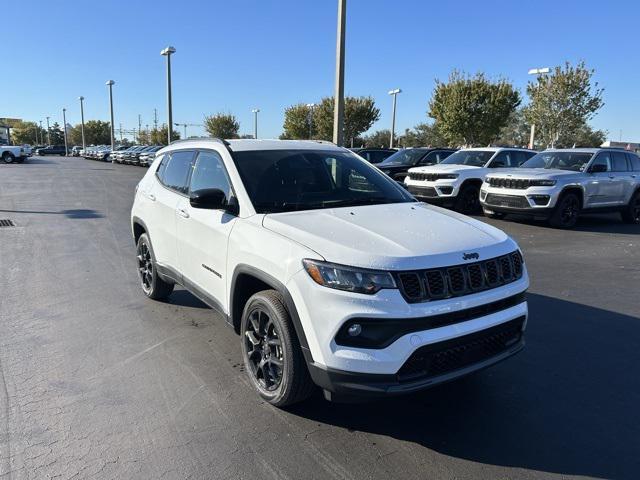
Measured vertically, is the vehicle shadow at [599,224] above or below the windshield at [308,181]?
below

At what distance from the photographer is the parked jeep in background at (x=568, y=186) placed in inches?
440

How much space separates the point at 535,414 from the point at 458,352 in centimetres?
90

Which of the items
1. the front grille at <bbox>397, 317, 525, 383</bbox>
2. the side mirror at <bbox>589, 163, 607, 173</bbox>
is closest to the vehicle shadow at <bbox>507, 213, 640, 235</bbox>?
the side mirror at <bbox>589, 163, 607, 173</bbox>

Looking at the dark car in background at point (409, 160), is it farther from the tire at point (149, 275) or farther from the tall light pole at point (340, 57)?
the tire at point (149, 275)

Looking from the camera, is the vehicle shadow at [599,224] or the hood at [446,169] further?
the hood at [446,169]

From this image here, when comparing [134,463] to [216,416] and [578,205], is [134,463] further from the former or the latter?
[578,205]

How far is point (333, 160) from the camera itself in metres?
4.50

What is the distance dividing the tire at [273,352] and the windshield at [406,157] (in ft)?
45.7

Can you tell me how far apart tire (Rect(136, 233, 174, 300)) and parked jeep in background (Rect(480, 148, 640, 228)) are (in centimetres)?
864

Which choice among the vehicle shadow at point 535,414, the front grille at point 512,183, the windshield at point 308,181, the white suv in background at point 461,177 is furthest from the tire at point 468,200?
the windshield at point 308,181

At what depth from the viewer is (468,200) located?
1366cm

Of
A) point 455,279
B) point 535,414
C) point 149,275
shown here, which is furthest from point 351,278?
point 149,275

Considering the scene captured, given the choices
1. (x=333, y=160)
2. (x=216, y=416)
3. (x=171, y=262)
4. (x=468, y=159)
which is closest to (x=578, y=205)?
(x=468, y=159)

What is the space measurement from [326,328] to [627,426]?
213 centimetres
